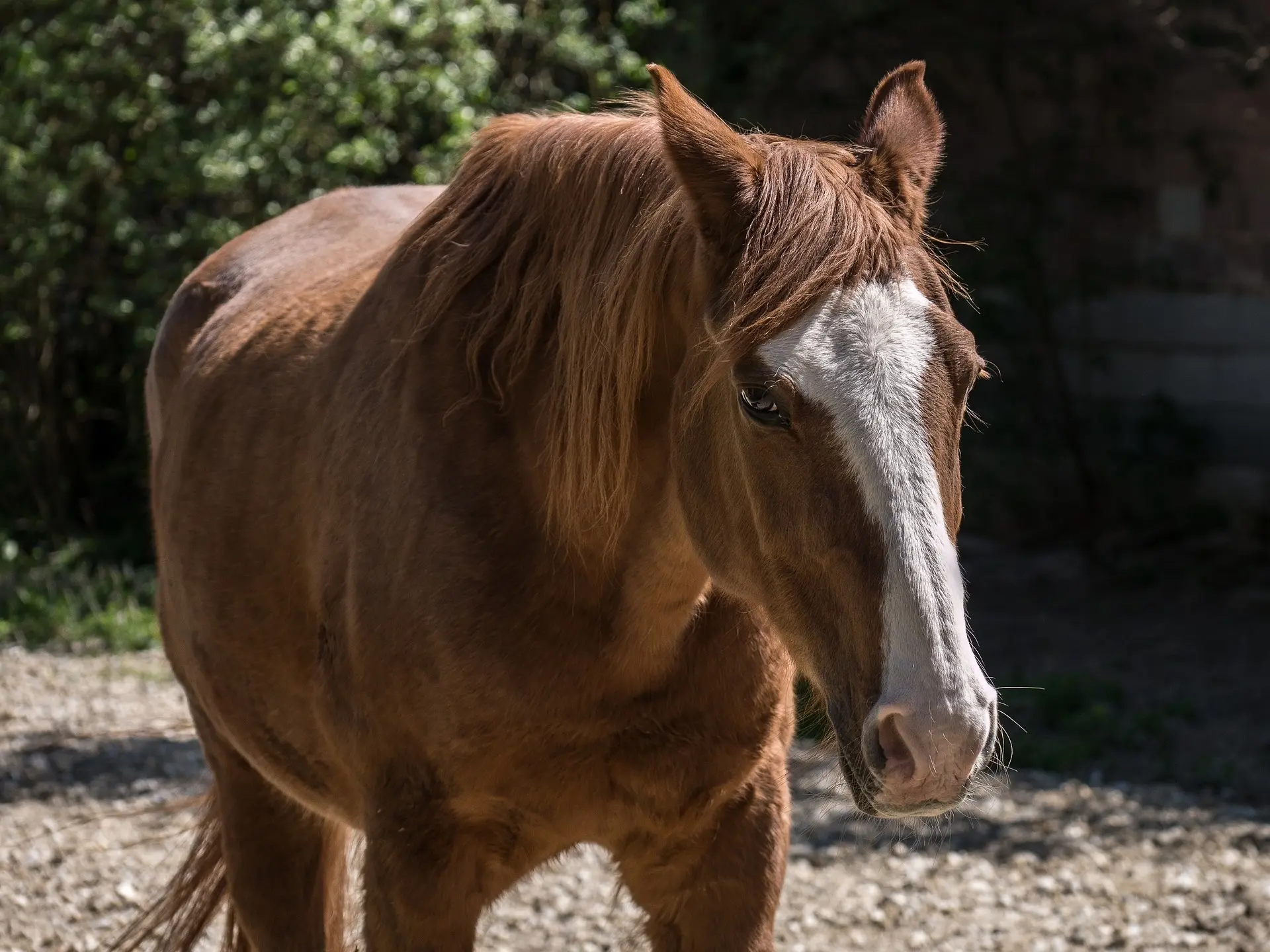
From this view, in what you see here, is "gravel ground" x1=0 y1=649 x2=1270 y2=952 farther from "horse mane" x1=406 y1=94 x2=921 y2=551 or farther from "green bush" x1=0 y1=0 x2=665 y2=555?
"green bush" x1=0 y1=0 x2=665 y2=555

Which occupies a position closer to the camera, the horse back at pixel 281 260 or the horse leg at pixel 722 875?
the horse leg at pixel 722 875

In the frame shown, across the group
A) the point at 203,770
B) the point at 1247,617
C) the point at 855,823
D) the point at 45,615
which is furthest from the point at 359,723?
the point at 1247,617

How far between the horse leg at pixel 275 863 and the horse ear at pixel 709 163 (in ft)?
5.71

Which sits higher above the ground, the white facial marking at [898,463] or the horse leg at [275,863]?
the white facial marking at [898,463]

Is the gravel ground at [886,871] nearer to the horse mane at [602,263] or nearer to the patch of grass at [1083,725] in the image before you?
the patch of grass at [1083,725]

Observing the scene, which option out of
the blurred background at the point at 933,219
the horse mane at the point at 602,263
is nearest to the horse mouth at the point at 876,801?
the horse mane at the point at 602,263

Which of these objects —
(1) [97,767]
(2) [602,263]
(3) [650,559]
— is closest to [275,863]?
(3) [650,559]

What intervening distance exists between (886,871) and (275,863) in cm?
183

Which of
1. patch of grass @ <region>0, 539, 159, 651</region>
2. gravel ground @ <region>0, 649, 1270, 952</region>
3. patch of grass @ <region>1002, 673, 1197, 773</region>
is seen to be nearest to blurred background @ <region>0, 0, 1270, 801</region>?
patch of grass @ <region>0, 539, 159, 651</region>

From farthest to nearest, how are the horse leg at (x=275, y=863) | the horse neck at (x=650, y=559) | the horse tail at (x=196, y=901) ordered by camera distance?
the horse tail at (x=196, y=901), the horse leg at (x=275, y=863), the horse neck at (x=650, y=559)

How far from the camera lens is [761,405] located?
192cm

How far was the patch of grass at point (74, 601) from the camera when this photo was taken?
6.46 m

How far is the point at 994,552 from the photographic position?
25.9 feet

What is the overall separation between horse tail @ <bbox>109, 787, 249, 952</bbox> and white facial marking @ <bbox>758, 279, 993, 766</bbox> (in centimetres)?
209
